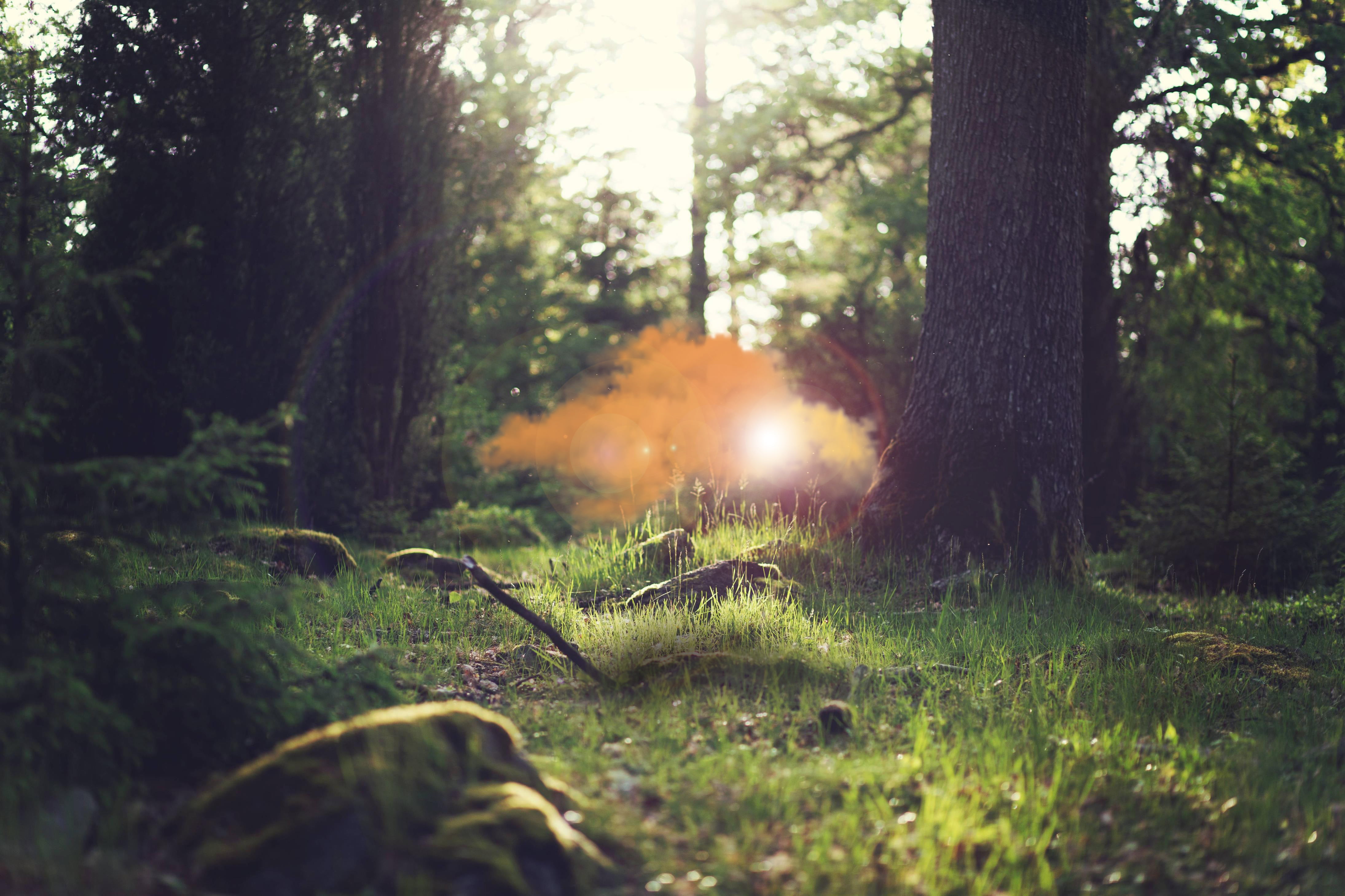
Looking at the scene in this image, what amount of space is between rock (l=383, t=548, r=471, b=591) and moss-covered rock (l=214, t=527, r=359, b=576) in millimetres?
359

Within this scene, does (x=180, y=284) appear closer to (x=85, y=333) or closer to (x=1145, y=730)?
(x=85, y=333)

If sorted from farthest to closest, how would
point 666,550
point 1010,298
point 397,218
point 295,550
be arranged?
point 397,218, point 666,550, point 295,550, point 1010,298

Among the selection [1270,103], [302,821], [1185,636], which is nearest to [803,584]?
[1185,636]

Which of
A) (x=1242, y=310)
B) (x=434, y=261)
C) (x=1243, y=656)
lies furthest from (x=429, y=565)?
(x=1242, y=310)

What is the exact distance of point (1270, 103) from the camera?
11719 mm

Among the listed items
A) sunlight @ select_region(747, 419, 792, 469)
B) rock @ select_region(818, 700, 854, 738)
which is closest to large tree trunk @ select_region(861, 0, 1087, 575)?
rock @ select_region(818, 700, 854, 738)

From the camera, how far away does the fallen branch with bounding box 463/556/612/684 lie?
4492mm

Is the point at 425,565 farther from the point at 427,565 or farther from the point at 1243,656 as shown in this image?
the point at 1243,656

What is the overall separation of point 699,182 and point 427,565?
50.9 feet

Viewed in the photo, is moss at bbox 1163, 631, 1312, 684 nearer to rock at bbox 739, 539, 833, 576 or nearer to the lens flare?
rock at bbox 739, 539, 833, 576

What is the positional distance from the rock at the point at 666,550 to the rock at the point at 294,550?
2.29 meters

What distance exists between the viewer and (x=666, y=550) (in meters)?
7.83

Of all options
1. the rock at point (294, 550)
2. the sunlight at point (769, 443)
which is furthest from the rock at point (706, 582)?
the sunlight at point (769, 443)

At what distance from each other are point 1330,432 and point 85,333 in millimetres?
16534
